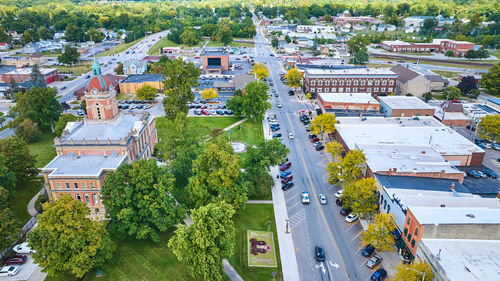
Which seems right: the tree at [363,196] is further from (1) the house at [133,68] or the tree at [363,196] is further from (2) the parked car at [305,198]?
(1) the house at [133,68]

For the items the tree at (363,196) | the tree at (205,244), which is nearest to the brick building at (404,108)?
the tree at (363,196)

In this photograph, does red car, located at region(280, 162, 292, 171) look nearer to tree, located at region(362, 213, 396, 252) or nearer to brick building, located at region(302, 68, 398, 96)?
tree, located at region(362, 213, 396, 252)

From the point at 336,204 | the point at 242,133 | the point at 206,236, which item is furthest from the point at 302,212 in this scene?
the point at 242,133

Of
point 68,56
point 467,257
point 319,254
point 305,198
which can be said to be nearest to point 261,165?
point 305,198

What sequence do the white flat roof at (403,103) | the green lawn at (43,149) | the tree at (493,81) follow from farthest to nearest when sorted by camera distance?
the tree at (493,81) < the white flat roof at (403,103) < the green lawn at (43,149)

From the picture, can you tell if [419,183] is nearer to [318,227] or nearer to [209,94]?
[318,227]

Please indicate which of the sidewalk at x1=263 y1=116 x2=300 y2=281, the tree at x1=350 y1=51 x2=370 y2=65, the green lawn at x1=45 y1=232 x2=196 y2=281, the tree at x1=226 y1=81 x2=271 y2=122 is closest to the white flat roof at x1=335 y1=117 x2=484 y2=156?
the sidewalk at x1=263 y1=116 x2=300 y2=281
